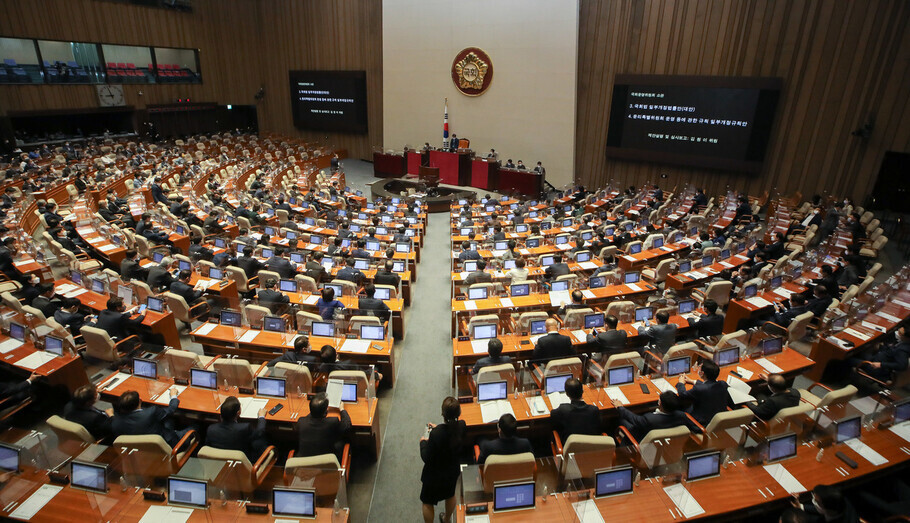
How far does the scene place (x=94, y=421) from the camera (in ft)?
15.6

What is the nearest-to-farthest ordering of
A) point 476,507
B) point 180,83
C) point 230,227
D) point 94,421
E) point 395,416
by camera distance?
point 476,507
point 94,421
point 395,416
point 230,227
point 180,83

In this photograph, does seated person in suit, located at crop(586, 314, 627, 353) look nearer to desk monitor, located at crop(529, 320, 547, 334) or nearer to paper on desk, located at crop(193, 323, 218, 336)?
desk monitor, located at crop(529, 320, 547, 334)

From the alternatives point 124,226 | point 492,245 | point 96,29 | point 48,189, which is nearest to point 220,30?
point 96,29

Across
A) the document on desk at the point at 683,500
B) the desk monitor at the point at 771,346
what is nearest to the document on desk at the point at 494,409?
the document on desk at the point at 683,500

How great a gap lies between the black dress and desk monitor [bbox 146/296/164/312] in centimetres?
561

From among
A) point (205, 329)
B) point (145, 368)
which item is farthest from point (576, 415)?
point (205, 329)

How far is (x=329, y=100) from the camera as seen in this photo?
26.1m

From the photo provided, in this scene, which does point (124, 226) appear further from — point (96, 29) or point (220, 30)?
point (220, 30)

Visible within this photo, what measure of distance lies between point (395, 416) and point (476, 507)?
2708 mm

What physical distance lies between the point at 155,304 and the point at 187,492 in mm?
4714

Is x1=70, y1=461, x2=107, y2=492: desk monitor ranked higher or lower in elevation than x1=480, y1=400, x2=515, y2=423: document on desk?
higher

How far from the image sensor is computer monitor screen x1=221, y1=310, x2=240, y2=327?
709 cm

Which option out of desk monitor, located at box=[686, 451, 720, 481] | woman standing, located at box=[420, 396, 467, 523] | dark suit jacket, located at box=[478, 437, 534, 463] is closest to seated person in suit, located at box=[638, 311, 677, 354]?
desk monitor, located at box=[686, 451, 720, 481]

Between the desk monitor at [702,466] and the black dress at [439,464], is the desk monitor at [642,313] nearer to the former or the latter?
the desk monitor at [702,466]
